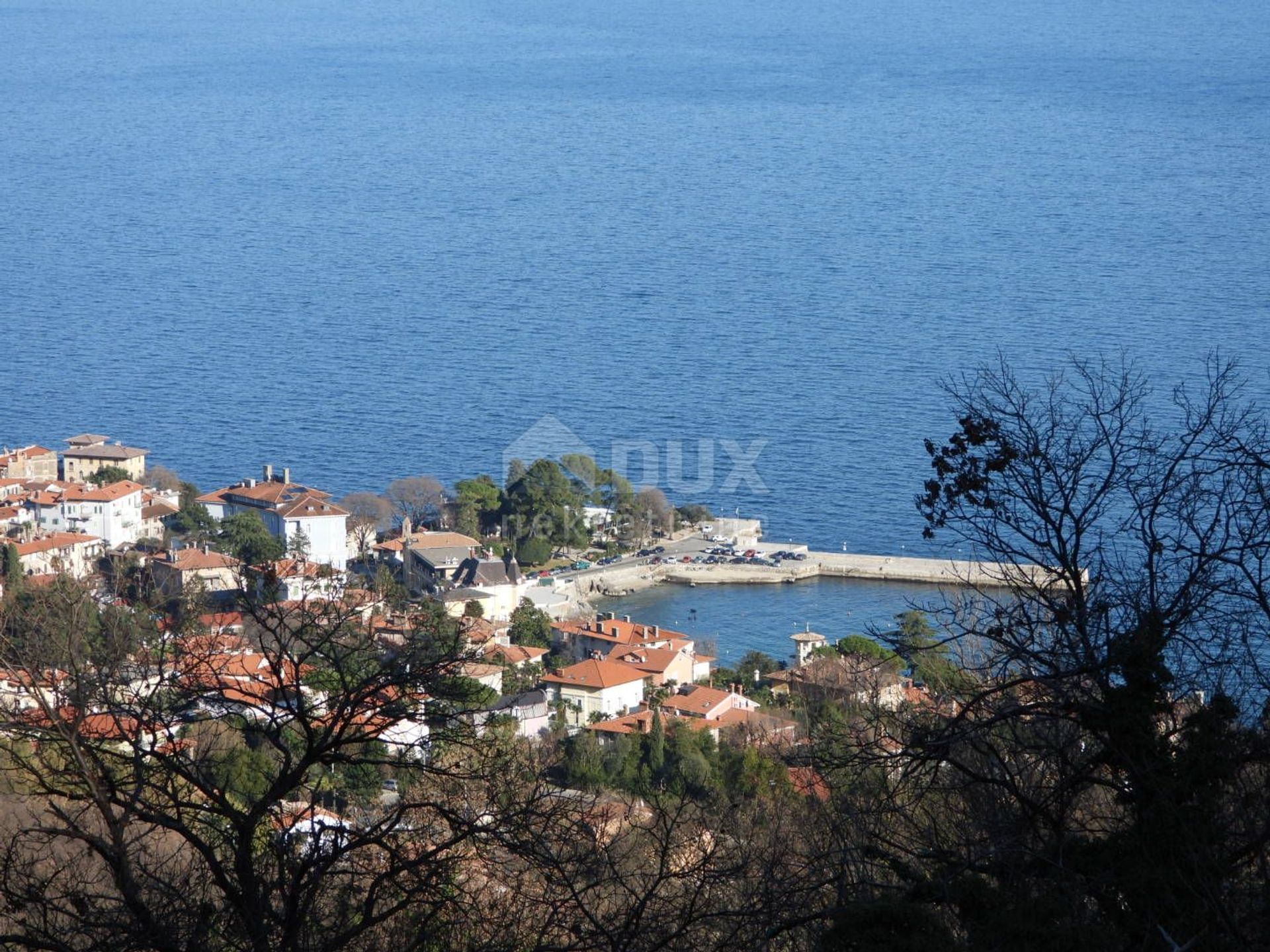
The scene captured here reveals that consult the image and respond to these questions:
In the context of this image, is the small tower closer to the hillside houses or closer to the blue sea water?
the blue sea water

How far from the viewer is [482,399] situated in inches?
1233

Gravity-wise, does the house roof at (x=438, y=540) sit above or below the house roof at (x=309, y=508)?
below

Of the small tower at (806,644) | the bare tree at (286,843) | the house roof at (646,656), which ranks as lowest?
the small tower at (806,644)

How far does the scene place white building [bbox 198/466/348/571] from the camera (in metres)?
22.0

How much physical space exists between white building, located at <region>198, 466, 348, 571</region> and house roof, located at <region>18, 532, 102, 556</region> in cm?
186

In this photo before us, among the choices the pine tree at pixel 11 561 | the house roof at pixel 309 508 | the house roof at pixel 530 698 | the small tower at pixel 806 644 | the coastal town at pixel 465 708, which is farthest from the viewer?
the house roof at pixel 309 508

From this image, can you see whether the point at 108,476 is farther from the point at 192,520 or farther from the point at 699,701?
the point at 699,701

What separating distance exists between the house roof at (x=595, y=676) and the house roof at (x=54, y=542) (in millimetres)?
7813

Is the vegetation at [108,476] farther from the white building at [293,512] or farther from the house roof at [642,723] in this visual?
the house roof at [642,723]

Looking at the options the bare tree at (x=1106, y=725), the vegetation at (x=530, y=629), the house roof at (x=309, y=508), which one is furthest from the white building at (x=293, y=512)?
the bare tree at (x=1106, y=725)

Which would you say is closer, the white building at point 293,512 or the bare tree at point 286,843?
the bare tree at point 286,843

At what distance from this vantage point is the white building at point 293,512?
21969mm

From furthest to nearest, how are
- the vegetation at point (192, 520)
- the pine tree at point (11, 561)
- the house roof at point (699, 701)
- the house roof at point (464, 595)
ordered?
the vegetation at point (192, 520), the house roof at point (464, 595), the pine tree at point (11, 561), the house roof at point (699, 701)

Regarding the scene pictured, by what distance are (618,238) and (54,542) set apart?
90.1 ft
